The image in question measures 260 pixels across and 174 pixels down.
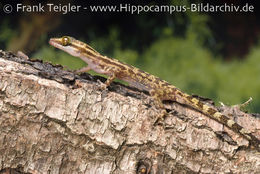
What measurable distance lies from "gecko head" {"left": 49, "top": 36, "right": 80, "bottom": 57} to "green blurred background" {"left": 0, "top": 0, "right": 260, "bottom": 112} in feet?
6.72

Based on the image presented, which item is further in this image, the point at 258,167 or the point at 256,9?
the point at 256,9

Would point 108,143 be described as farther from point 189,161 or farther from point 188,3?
point 188,3

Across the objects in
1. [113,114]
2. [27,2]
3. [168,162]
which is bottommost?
[168,162]

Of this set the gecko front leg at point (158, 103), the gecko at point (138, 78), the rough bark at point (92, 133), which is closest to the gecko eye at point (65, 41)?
the gecko at point (138, 78)

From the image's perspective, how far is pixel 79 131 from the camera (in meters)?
2.55

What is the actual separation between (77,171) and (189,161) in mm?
929

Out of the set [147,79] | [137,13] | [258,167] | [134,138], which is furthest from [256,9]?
[134,138]

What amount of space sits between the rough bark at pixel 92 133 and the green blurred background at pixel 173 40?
9.72 ft

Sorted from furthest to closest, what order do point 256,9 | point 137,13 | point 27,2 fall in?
point 256,9 < point 137,13 < point 27,2

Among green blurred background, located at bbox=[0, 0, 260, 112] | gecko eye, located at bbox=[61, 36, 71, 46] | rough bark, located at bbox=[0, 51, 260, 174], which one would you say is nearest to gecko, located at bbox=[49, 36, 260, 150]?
gecko eye, located at bbox=[61, 36, 71, 46]

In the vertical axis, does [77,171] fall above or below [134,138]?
below

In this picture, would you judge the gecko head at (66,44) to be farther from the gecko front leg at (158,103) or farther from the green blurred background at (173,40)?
the green blurred background at (173,40)

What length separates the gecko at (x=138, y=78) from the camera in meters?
3.05

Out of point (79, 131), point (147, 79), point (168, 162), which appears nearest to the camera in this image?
point (79, 131)
